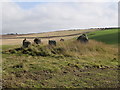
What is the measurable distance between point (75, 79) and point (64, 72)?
1.06m

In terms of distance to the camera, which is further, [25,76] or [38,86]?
[25,76]

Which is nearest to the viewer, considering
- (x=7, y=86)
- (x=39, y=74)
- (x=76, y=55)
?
(x=7, y=86)

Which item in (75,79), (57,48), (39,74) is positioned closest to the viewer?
(75,79)

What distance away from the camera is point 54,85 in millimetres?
5676

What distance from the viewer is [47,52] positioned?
41.3 feet

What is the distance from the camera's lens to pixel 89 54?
42.0 feet

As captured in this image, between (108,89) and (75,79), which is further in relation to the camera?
(75,79)

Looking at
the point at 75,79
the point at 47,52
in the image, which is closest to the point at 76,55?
the point at 47,52

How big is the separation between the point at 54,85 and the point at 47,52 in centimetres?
698

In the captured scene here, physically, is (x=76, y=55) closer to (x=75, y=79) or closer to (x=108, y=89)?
(x=75, y=79)

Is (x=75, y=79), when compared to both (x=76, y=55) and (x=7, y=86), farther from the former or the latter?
(x=76, y=55)

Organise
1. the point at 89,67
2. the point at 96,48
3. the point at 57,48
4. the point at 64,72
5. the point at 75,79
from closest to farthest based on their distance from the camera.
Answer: the point at 75,79 → the point at 64,72 → the point at 89,67 → the point at 57,48 → the point at 96,48

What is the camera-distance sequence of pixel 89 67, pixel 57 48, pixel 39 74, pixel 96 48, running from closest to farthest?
1. pixel 39 74
2. pixel 89 67
3. pixel 57 48
4. pixel 96 48

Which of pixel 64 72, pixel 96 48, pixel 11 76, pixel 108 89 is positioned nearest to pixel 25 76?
pixel 11 76
